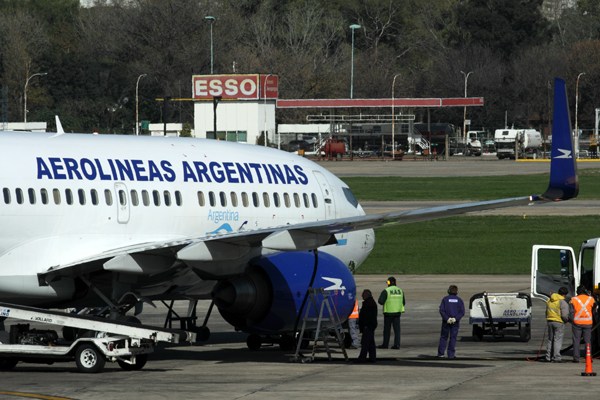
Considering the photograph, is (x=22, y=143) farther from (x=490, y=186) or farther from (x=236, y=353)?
(x=490, y=186)

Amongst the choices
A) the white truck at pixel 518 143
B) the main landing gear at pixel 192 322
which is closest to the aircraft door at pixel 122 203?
the main landing gear at pixel 192 322

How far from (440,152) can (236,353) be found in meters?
113

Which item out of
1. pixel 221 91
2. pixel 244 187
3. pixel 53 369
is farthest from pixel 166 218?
pixel 221 91

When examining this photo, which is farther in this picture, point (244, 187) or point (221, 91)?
point (221, 91)

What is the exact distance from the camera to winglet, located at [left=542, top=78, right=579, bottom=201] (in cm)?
1559

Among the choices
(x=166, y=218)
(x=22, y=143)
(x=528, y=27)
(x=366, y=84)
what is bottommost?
(x=166, y=218)

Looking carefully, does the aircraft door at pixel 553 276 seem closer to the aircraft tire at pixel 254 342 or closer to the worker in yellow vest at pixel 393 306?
the worker in yellow vest at pixel 393 306

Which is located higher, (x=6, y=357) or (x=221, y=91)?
(x=221, y=91)

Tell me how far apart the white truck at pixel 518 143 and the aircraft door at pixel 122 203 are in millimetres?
103894

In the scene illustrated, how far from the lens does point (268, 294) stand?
19.5m

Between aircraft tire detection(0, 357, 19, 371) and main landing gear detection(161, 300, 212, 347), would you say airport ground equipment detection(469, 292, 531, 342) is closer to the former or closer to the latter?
main landing gear detection(161, 300, 212, 347)

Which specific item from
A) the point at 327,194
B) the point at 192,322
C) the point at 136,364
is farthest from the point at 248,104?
the point at 136,364

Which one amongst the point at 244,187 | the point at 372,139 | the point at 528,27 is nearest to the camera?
the point at 244,187

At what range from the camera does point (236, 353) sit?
21.5m
